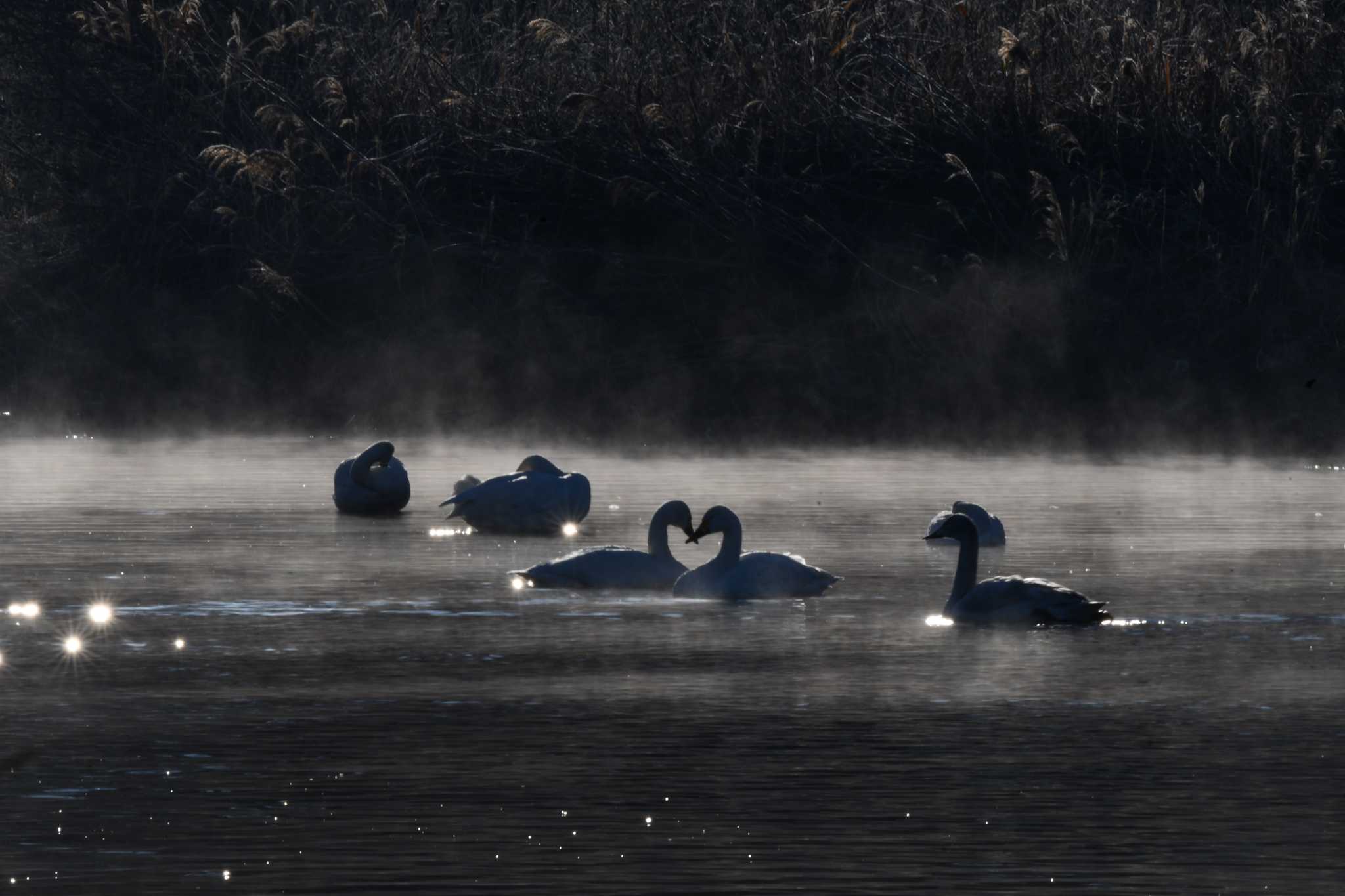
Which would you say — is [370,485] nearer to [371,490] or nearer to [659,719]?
[371,490]

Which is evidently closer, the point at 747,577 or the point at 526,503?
the point at 747,577

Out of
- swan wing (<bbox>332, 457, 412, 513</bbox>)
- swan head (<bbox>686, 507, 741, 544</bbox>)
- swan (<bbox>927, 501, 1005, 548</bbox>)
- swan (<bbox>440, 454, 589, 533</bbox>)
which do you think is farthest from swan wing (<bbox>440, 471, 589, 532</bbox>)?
swan head (<bbox>686, 507, 741, 544</bbox>)

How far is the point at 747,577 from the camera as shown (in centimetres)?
1138

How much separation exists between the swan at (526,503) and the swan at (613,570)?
2831 mm

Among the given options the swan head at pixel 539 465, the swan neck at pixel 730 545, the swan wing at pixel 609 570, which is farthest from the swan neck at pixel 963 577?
the swan head at pixel 539 465

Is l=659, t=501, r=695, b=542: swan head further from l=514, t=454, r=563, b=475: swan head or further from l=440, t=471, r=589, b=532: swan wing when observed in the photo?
l=514, t=454, r=563, b=475: swan head

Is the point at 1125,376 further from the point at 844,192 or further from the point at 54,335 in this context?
the point at 54,335

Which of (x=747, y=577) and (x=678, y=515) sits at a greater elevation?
(x=678, y=515)

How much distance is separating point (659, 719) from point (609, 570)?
3.75 meters

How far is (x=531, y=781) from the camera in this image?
6977 millimetres

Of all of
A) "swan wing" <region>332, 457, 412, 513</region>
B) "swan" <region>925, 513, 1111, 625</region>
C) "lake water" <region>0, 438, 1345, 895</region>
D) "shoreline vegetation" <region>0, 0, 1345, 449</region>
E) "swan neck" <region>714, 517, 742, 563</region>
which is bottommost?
"lake water" <region>0, 438, 1345, 895</region>

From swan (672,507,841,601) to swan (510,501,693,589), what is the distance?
0.64ft

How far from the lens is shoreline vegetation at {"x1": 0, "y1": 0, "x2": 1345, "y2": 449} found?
22484 millimetres

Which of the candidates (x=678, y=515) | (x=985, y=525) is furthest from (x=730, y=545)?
(x=985, y=525)
